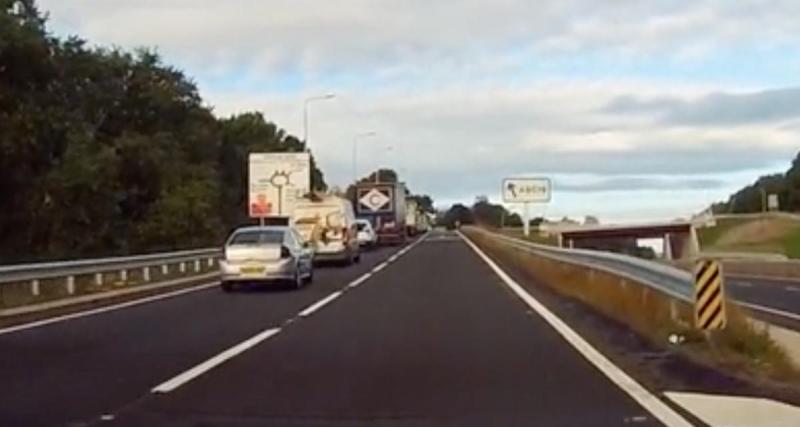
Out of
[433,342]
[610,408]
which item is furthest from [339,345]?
[610,408]

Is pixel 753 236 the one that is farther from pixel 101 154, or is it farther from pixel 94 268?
pixel 94 268

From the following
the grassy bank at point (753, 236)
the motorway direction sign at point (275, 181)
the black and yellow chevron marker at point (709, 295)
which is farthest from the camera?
the grassy bank at point (753, 236)

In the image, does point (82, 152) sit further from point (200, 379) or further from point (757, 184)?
point (757, 184)

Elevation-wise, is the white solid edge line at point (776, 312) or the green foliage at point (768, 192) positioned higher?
the green foliage at point (768, 192)

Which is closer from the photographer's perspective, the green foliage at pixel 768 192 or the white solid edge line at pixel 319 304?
the white solid edge line at pixel 319 304

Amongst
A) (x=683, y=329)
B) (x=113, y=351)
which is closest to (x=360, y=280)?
(x=113, y=351)

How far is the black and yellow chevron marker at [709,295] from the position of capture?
16.7m

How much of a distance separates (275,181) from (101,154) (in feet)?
44.3

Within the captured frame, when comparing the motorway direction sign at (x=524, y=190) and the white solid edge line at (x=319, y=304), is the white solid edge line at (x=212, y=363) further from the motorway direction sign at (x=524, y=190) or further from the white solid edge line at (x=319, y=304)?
the motorway direction sign at (x=524, y=190)

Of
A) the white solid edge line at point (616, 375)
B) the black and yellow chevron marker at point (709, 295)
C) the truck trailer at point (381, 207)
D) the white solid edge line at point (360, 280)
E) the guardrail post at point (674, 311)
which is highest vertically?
the truck trailer at point (381, 207)

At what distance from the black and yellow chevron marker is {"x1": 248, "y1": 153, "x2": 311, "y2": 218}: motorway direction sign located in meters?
45.0

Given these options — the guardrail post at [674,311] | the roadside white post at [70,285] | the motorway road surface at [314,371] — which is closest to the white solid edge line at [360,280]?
the roadside white post at [70,285]

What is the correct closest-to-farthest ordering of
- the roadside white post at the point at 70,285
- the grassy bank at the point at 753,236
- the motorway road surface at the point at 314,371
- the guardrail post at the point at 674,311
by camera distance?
the motorway road surface at the point at 314,371, the guardrail post at the point at 674,311, the roadside white post at the point at 70,285, the grassy bank at the point at 753,236

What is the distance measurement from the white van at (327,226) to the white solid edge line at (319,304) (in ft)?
66.9
